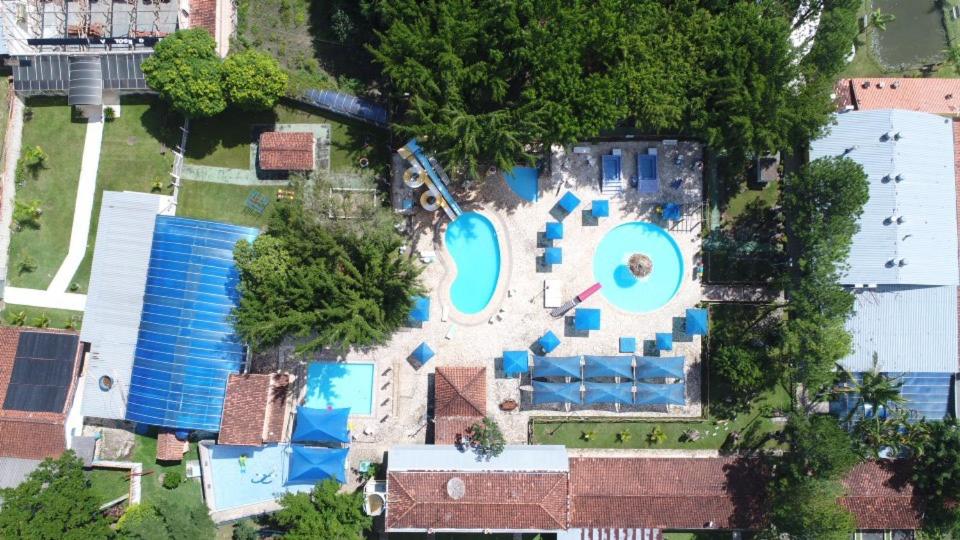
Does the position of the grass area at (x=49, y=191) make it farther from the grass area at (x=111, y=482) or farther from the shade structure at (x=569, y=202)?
the shade structure at (x=569, y=202)

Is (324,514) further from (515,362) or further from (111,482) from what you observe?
(111,482)

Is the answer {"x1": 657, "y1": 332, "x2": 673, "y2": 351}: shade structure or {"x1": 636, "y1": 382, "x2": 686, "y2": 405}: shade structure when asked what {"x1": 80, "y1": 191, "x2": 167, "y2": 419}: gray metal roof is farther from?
{"x1": 657, "y1": 332, "x2": 673, "y2": 351}: shade structure

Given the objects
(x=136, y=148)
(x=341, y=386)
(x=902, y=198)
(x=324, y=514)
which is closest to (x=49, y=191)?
(x=136, y=148)

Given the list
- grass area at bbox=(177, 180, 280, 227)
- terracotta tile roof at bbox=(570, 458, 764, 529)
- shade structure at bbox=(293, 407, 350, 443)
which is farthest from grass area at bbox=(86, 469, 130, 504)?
terracotta tile roof at bbox=(570, 458, 764, 529)

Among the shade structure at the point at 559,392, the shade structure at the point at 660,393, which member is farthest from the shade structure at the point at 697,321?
the shade structure at the point at 559,392

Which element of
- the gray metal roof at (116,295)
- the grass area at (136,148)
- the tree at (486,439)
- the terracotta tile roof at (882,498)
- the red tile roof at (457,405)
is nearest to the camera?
the tree at (486,439)
